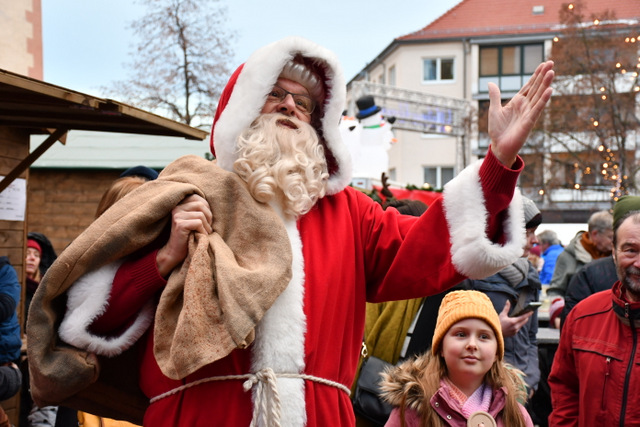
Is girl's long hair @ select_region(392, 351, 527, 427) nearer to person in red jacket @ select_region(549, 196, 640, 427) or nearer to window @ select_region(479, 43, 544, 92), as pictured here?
person in red jacket @ select_region(549, 196, 640, 427)

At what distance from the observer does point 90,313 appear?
7.33 feet

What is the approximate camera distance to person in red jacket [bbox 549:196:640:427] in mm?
3271

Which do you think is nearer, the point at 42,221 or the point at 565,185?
the point at 42,221

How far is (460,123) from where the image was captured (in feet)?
63.3

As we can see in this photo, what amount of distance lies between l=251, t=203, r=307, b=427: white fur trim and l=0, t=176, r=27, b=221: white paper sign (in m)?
4.08

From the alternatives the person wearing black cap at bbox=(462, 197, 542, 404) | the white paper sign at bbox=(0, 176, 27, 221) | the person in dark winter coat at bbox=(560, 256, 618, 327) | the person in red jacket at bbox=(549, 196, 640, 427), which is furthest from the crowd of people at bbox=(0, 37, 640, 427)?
the white paper sign at bbox=(0, 176, 27, 221)

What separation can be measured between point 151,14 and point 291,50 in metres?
15.0

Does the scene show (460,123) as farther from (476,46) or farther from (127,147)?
(476,46)

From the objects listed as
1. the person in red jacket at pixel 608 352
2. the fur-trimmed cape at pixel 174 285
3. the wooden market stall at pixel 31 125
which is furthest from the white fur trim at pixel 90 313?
the person in red jacket at pixel 608 352

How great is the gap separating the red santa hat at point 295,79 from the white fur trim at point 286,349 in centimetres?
50

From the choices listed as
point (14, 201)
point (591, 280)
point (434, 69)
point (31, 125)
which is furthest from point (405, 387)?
point (434, 69)

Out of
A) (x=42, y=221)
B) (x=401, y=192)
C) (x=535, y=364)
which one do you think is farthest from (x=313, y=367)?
(x=42, y=221)

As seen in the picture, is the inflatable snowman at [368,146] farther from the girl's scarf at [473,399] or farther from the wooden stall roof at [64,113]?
the girl's scarf at [473,399]

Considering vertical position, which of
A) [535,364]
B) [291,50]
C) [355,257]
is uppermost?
[291,50]
